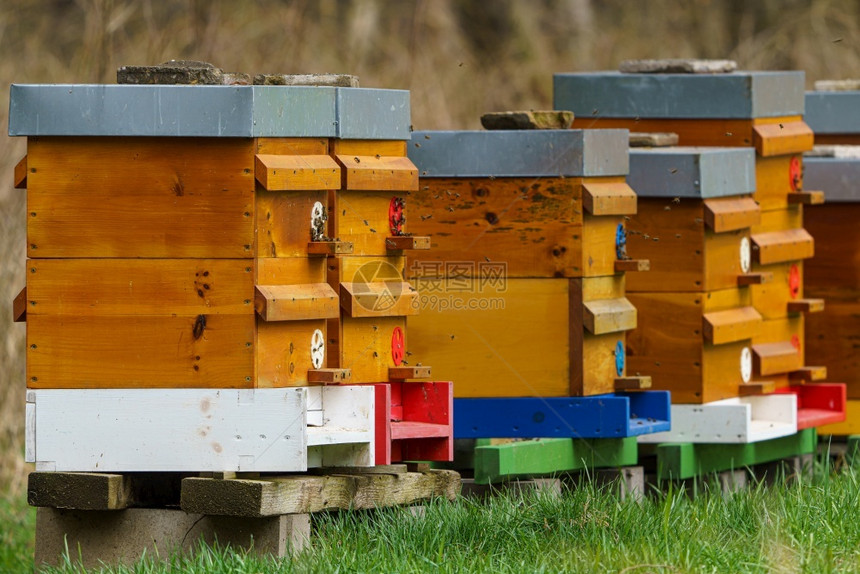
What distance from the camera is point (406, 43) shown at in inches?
556

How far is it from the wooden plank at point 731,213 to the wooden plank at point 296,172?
230 centimetres

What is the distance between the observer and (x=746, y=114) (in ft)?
25.8

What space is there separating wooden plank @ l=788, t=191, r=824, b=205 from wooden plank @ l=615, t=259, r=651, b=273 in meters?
1.56

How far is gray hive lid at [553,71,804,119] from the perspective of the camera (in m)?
7.84

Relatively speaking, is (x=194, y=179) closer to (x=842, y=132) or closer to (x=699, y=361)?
(x=699, y=361)

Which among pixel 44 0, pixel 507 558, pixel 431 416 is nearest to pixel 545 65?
pixel 44 0

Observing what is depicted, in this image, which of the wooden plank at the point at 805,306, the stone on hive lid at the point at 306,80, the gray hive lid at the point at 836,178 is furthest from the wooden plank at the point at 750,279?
the stone on hive lid at the point at 306,80

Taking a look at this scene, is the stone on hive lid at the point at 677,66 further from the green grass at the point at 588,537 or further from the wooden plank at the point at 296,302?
the wooden plank at the point at 296,302

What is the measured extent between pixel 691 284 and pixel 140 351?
9.60 feet

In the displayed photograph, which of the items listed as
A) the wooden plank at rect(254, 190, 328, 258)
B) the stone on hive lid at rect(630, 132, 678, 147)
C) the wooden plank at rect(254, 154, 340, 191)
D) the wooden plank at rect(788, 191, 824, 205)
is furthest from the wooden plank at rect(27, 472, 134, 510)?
the wooden plank at rect(788, 191, 824, 205)

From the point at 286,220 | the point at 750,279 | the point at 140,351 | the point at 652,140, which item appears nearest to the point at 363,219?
the point at 286,220

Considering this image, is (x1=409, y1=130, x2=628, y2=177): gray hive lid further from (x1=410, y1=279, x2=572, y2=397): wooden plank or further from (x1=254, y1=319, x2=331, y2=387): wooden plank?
(x1=254, y1=319, x2=331, y2=387): wooden plank

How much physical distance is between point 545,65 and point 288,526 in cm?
988

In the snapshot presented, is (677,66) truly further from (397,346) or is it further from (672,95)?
(397,346)
